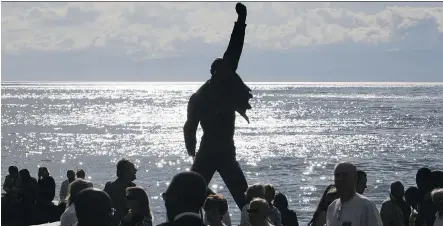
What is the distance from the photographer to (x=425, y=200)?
10.0 metres

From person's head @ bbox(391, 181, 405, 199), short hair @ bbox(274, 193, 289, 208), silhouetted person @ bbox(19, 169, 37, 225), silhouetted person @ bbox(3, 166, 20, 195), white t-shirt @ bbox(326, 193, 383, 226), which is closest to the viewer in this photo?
white t-shirt @ bbox(326, 193, 383, 226)

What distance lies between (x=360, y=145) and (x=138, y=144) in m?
17.3

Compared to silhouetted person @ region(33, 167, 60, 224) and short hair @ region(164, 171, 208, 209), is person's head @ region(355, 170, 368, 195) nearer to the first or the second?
short hair @ region(164, 171, 208, 209)

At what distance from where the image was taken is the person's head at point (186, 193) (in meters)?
5.50

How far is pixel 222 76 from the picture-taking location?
1076 centimetres

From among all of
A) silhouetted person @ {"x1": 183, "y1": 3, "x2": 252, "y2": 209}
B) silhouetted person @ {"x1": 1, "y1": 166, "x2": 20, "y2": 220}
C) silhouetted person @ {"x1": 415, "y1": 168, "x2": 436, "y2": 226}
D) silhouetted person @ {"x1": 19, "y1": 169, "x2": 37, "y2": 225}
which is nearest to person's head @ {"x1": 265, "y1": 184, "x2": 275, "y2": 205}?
silhouetted person @ {"x1": 183, "y1": 3, "x2": 252, "y2": 209}

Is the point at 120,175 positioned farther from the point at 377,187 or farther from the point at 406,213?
the point at 377,187

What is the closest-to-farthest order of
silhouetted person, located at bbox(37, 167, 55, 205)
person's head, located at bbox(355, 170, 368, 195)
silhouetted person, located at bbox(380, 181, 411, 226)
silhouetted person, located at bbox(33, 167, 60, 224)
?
person's head, located at bbox(355, 170, 368, 195) < silhouetted person, located at bbox(380, 181, 411, 226) < silhouetted person, located at bbox(33, 167, 60, 224) < silhouetted person, located at bbox(37, 167, 55, 205)

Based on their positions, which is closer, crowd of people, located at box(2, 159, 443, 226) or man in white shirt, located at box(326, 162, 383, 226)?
crowd of people, located at box(2, 159, 443, 226)

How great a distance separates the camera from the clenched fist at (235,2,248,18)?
10789mm

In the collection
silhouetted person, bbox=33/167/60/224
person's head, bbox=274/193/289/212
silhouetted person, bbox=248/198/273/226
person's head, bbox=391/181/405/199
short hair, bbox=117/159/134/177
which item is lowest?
silhouetted person, bbox=33/167/60/224

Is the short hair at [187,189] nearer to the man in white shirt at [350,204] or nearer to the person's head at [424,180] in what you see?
the man in white shirt at [350,204]

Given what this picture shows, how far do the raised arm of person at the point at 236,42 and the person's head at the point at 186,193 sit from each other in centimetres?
534

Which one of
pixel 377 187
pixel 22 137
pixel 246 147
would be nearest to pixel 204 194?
pixel 377 187
